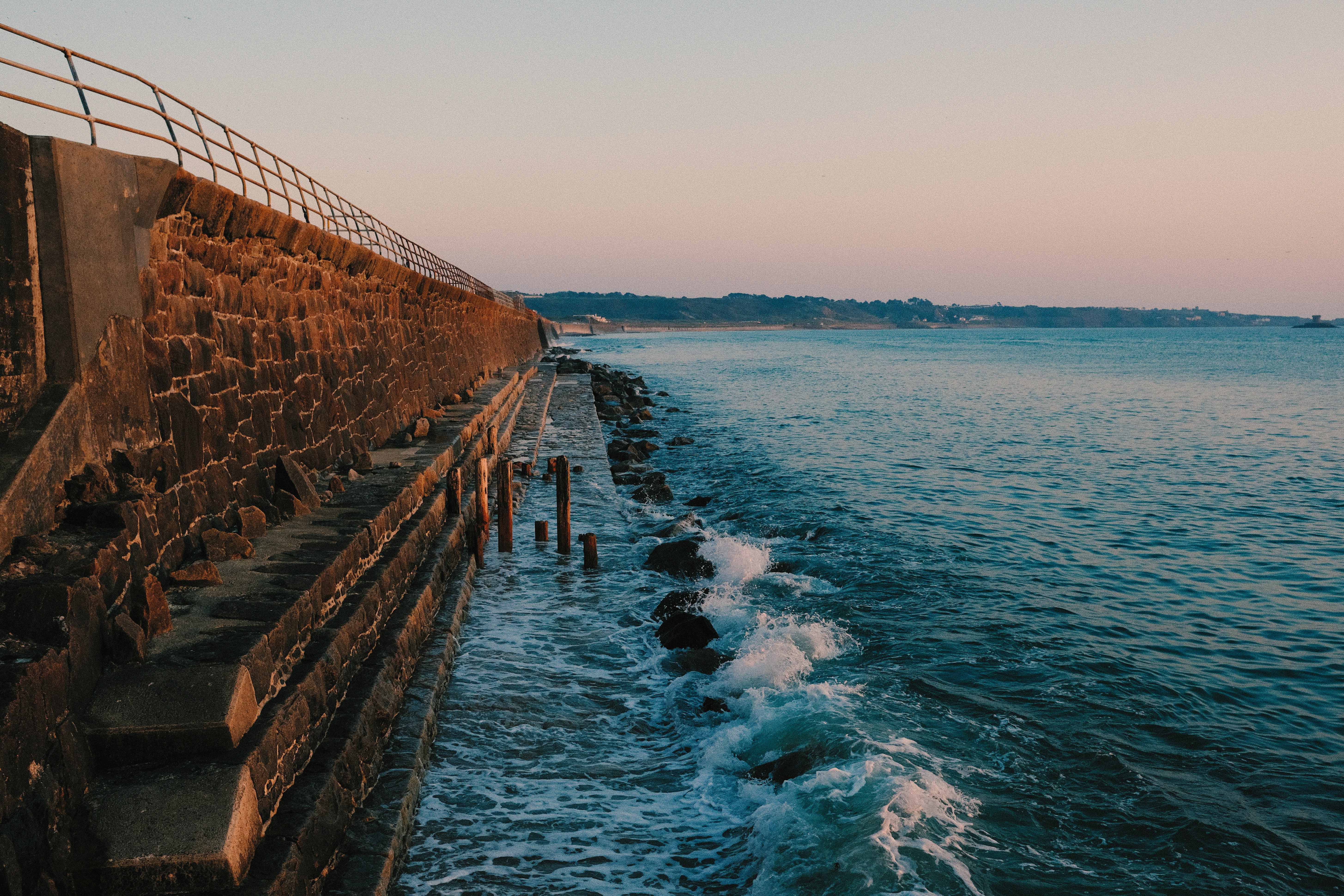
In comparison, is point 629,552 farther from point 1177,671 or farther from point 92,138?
point 92,138

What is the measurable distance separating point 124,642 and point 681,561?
9537 mm

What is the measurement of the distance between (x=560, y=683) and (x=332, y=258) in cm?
772

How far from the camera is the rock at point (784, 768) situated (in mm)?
7520

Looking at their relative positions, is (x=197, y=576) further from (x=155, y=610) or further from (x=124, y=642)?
(x=124, y=642)

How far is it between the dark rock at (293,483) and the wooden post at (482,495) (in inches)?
162

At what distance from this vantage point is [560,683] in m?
9.45

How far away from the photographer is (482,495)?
13.8 m

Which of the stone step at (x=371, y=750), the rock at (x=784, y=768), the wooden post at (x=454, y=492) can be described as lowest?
the rock at (x=784, y=768)

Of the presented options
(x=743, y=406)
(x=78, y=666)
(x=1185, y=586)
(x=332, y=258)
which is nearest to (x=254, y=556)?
(x=78, y=666)

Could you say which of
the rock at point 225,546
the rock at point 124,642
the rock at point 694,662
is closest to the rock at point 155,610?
the rock at point 124,642

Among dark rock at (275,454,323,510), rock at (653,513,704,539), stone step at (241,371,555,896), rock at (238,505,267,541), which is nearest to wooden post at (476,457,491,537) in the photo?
stone step at (241,371,555,896)

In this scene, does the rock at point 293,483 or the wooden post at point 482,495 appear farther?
the wooden post at point 482,495

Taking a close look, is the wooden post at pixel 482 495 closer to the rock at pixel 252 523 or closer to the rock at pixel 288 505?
the rock at pixel 288 505

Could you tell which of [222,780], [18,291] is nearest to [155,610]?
[222,780]
